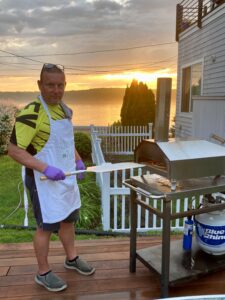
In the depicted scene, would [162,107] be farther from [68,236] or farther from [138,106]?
[138,106]

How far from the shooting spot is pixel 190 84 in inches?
392

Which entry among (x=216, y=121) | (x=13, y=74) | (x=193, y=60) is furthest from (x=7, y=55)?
(x=216, y=121)

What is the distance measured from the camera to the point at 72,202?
2352 mm

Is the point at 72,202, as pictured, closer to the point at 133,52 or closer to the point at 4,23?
the point at 4,23

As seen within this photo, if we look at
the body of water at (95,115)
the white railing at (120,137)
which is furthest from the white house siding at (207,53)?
the white railing at (120,137)

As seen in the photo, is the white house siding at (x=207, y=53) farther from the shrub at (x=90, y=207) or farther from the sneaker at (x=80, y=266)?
the sneaker at (x=80, y=266)

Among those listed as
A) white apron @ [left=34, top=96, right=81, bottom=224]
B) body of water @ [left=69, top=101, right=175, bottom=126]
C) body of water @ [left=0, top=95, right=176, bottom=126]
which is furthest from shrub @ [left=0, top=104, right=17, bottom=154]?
white apron @ [left=34, top=96, right=81, bottom=224]

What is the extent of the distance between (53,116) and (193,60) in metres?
8.39

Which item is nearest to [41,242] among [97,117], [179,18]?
[179,18]

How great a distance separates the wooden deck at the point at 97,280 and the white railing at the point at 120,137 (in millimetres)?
8648

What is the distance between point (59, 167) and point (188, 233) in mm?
1094

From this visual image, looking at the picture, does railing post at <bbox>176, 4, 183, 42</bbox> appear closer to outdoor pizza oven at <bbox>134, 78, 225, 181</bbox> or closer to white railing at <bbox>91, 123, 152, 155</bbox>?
white railing at <bbox>91, 123, 152, 155</bbox>

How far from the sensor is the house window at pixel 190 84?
946 centimetres

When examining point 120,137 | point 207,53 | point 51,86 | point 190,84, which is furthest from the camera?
point 120,137
